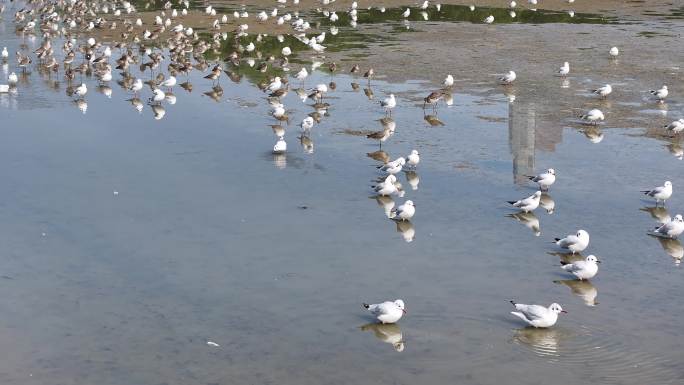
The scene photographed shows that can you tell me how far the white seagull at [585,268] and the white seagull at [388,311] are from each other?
11.1 feet

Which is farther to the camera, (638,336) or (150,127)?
(150,127)

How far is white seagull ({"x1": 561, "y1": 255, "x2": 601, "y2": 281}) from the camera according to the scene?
54.9 feet

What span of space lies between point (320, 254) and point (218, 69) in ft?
59.8

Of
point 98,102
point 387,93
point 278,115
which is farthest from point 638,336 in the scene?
point 98,102

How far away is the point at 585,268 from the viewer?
54.8 feet

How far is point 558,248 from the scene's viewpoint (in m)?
18.4

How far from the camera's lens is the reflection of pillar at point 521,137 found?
2339 cm

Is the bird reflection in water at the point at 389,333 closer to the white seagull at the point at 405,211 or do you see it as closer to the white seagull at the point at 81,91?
the white seagull at the point at 405,211

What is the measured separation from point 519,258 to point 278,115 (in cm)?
1190

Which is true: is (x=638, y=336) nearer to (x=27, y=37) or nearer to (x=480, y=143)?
(x=480, y=143)

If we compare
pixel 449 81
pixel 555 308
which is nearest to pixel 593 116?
pixel 449 81

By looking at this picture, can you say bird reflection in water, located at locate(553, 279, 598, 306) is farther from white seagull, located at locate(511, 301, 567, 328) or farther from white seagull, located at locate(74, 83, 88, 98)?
white seagull, located at locate(74, 83, 88, 98)

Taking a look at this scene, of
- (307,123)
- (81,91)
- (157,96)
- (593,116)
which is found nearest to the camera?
(307,123)

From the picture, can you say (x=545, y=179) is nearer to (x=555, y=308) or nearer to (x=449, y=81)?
(x=555, y=308)
